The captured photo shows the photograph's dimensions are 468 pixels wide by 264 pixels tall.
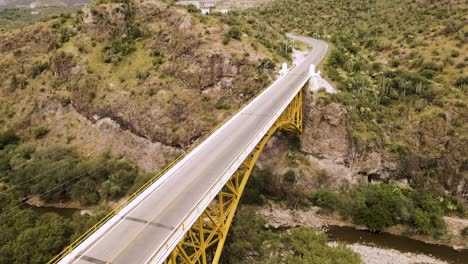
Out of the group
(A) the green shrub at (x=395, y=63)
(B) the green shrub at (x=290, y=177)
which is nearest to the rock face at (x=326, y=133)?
(B) the green shrub at (x=290, y=177)

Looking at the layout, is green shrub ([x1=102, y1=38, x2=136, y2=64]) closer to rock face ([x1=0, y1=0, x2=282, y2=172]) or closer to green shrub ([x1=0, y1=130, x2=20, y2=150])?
rock face ([x1=0, y1=0, x2=282, y2=172])

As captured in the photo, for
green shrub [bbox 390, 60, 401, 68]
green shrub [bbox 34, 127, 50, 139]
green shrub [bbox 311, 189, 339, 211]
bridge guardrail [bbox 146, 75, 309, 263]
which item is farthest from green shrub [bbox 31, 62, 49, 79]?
green shrub [bbox 390, 60, 401, 68]

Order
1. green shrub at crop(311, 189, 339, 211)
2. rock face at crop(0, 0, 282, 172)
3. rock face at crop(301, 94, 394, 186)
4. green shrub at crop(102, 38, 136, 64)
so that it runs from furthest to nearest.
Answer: green shrub at crop(102, 38, 136, 64), rock face at crop(0, 0, 282, 172), rock face at crop(301, 94, 394, 186), green shrub at crop(311, 189, 339, 211)

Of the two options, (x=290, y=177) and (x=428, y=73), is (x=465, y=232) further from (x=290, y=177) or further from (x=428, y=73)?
(x=428, y=73)

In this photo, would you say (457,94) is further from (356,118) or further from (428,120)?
(356,118)

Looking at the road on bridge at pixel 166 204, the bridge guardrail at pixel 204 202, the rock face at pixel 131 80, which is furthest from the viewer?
the rock face at pixel 131 80

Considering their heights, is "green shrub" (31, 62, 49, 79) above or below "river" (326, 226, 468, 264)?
above

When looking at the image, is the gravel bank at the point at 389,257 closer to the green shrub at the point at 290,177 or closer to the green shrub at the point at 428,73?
the green shrub at the point at 290,177
